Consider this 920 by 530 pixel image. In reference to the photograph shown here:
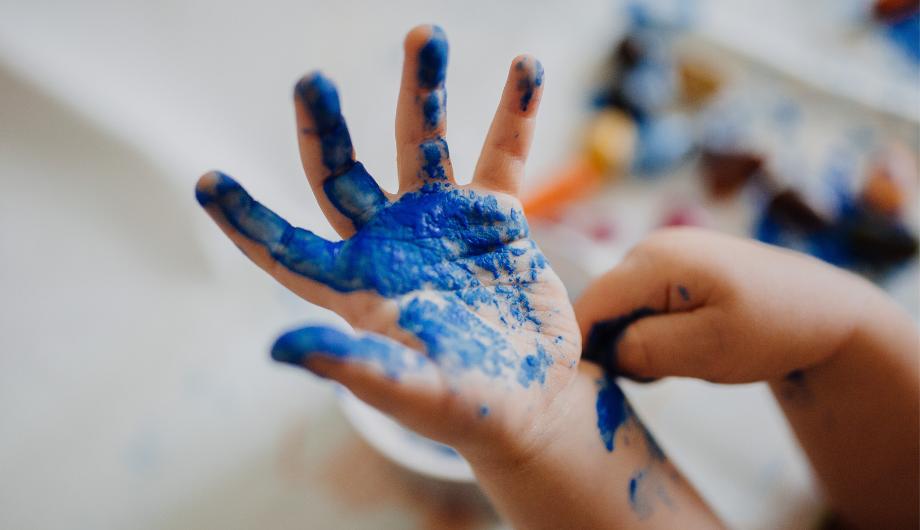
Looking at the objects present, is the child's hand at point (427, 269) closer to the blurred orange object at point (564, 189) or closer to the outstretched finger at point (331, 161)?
the outstretched finger at point (331, 161)

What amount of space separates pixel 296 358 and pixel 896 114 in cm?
103

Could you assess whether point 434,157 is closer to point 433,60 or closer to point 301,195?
point 433,60

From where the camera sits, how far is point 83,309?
66cm

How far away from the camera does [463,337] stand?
0.34 meters

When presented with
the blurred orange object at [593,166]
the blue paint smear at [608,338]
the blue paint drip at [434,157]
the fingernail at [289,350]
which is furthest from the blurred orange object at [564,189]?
the fingernail at [289,350]

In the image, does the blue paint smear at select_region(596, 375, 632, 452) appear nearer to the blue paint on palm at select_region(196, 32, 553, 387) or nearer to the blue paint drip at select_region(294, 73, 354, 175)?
the blue paint on palm at select_region(196, 32, 553, 387)

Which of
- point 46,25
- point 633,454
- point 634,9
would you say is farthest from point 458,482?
point 634,9

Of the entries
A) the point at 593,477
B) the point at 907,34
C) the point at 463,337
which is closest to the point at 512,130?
the point at 463,337

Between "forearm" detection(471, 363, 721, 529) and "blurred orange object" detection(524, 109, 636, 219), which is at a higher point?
"blurred orange object" detection(524, 109, 636, 219)

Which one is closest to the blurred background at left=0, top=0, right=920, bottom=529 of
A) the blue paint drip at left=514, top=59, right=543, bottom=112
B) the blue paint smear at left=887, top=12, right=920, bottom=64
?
the blue paint smear at left=887, top=12, right=920, bottom=64

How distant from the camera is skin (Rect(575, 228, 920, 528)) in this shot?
46cm

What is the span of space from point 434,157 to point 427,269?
0.23 feet

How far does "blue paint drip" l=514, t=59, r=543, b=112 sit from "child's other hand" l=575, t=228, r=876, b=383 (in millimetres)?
178

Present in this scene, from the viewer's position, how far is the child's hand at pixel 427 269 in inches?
12.1
